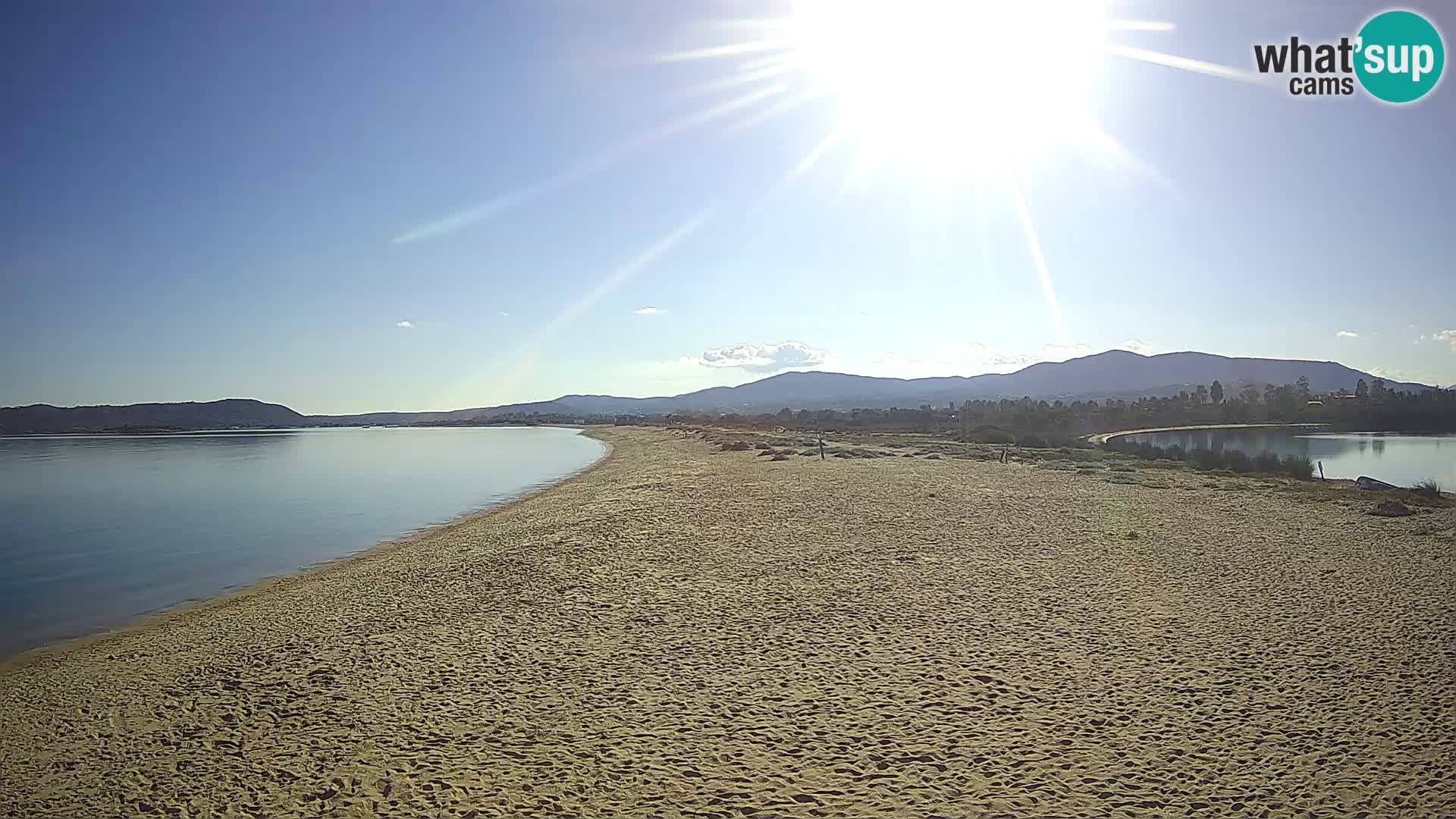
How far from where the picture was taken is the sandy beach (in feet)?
17.0

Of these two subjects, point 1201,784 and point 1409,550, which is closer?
point 1201,784

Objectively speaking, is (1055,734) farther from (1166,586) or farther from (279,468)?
(279,468)

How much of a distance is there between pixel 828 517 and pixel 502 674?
10.5 meters

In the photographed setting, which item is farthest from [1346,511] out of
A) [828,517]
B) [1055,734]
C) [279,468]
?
[279,468]

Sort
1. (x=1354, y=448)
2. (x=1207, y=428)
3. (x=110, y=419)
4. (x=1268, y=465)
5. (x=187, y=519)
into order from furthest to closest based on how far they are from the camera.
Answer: (x=110, y=419) < (x=1207, y=428) < (x=1354, y=448) < (x=1268, y=465) < (x=187, y=519)

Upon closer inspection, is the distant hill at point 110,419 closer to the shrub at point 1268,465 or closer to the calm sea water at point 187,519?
the calm sea water at point 187,519

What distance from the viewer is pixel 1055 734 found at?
5859 mm

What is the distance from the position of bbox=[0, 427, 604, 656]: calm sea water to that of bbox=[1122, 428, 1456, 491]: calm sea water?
37.7m

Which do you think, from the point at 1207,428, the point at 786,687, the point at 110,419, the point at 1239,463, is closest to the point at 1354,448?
the point at 1239,463

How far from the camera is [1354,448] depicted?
170 feet

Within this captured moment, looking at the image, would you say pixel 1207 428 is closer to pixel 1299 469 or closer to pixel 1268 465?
pixel 1268 465

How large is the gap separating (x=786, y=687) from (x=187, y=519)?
24.1 metres

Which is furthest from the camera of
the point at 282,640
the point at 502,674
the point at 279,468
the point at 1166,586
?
the point at 279,468

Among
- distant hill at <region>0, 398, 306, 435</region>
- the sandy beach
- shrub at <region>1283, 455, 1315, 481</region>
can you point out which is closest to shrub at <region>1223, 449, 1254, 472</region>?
shrub at <region>1283, 455, 1315, 481</region>
